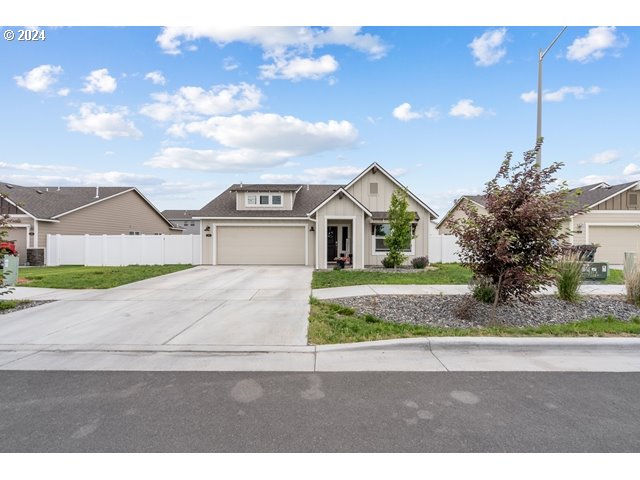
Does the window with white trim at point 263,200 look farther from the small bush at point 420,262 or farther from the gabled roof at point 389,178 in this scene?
the small bush at point 420,262

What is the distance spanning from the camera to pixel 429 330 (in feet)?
19.7

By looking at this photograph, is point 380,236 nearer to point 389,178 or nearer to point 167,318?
point 389,178

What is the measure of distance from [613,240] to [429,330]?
20779 millimetres

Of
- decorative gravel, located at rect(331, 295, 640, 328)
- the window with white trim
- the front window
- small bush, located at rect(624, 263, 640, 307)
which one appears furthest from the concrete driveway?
the window with white trim

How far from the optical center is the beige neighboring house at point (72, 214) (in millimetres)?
20328

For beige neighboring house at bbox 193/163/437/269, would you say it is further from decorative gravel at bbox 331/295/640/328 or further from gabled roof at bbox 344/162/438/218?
decorative gravel at bbox 331/295/640/328

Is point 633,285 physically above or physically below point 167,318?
above

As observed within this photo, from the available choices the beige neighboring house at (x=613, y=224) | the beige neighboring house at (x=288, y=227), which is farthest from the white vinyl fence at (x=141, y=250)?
the beige neighboring house at (x=613, y=224)

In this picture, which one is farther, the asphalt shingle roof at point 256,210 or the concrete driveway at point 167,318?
the asphalt shingle roof at point 256,210

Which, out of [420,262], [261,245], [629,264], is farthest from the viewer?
[261,245]

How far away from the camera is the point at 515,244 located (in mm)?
6434

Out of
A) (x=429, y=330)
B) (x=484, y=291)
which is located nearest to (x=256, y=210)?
(x=484, y=291)

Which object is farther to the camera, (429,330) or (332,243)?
(332,243)

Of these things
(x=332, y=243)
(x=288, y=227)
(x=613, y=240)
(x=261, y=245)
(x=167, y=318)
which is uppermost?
(x=288, y=227)
